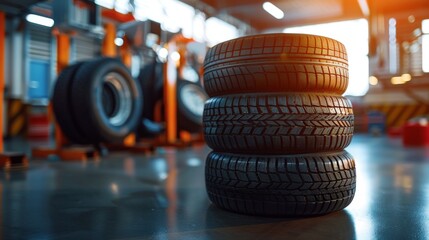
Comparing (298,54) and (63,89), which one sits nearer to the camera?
(298,54)

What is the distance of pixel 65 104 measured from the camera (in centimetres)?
325

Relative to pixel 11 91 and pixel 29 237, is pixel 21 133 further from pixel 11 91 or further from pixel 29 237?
pixel 29 237

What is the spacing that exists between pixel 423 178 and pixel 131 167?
2057 mm

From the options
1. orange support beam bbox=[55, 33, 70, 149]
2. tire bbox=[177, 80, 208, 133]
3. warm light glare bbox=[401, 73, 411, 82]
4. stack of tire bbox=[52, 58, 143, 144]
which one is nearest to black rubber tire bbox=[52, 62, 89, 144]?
stack of tire bbox=[52, 58, 143, 144]

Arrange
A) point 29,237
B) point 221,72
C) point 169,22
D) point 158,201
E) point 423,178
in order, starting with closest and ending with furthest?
point 29,237
point 221,72
point 158,201
point 423,178
point 169,22

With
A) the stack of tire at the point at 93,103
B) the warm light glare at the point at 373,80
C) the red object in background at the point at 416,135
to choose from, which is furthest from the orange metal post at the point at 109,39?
the warm light glare at the point at 373,80

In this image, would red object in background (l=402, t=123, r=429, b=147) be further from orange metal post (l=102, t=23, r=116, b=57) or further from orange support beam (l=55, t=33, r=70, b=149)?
orange support beam (l=55, t=33, r=70, b=149)

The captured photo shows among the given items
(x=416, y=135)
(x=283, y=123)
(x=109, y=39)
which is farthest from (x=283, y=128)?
(x=416, y=135)

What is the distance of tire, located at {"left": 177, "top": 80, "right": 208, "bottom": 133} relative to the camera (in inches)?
189

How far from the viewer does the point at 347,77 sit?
50.4 inches

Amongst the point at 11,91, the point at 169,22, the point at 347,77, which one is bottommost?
the point at 347,77

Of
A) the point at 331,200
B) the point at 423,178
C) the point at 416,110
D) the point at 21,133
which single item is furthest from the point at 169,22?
the point at 416,110

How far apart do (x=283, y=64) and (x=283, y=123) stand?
8.4 inches

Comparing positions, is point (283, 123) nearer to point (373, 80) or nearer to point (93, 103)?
point (93, 103)
